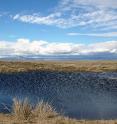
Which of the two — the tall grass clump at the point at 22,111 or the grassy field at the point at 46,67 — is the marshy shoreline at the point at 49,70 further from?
the tall grass clump at the point at 22,111

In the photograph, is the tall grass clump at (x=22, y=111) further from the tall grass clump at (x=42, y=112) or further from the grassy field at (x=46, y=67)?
the grassy field at (x=46, y=67)

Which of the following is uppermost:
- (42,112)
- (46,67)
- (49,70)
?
(42,112)

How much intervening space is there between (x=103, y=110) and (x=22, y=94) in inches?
423

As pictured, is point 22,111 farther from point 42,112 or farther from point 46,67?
point 46,67

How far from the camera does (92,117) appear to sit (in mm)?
25719

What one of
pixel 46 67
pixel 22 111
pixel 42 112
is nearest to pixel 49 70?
pixel 46 67

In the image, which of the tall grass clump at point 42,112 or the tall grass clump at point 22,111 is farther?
the tall grass clump at point 22,111

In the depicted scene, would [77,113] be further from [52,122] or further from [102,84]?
[102,84]

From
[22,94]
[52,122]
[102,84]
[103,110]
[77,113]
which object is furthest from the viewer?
[102,84]

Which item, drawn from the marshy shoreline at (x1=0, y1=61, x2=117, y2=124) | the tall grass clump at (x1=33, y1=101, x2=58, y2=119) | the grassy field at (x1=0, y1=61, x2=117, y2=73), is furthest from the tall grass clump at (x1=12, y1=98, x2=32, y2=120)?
the grassy field at (x1=0, y1=61, x2=117, y2=73)

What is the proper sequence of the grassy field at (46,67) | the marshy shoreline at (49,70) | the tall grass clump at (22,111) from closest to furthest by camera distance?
1. the marshy shoreline at (49,70)
2. the tall grass clump at (22,111)
3. the grassy field at (46,67)

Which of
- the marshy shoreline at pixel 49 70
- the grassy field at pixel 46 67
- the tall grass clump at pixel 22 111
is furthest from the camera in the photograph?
the grassy field at pixel 46 67

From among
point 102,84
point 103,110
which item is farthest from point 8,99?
point 102,84

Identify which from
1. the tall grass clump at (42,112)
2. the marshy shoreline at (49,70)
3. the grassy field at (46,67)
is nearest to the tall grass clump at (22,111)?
the marshy shoreline at (49,70)
